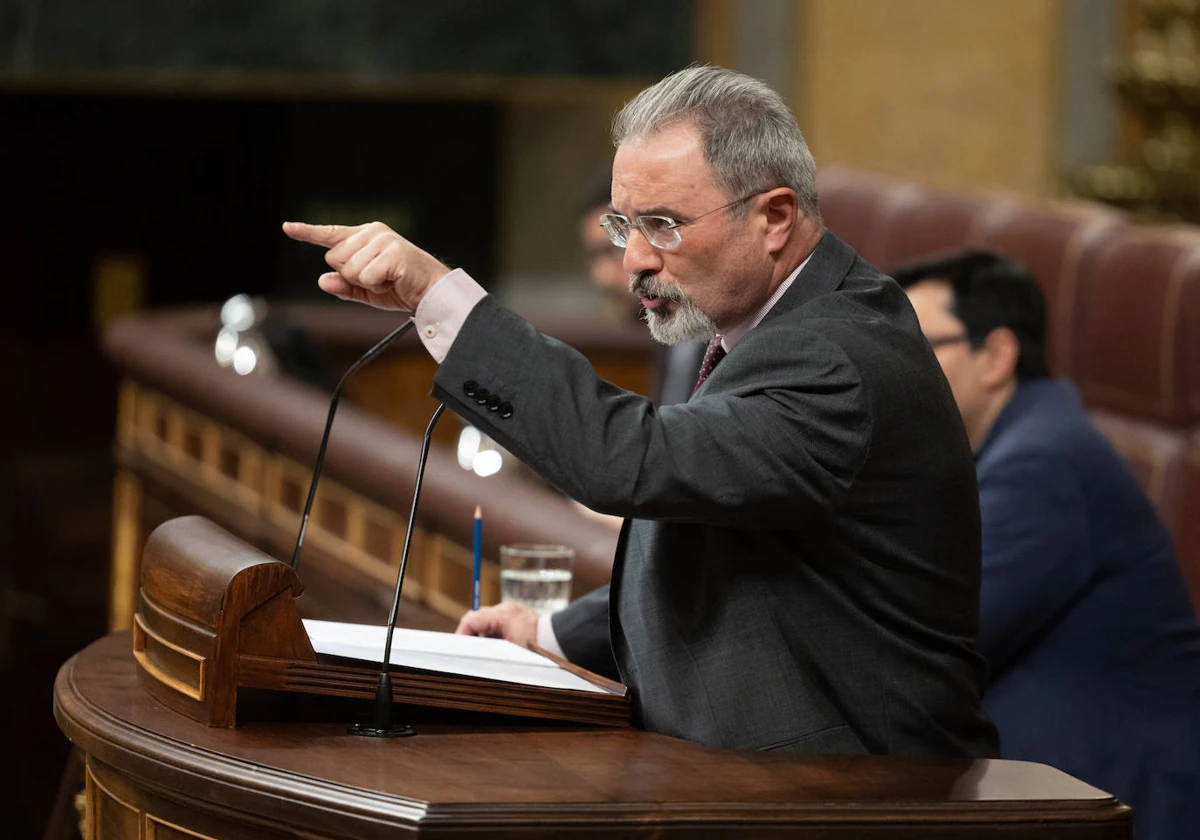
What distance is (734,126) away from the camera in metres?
1.64

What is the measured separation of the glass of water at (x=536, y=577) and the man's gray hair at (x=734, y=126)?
0.87 metres

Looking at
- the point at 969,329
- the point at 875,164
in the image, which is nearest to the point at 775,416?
the point at 969,329

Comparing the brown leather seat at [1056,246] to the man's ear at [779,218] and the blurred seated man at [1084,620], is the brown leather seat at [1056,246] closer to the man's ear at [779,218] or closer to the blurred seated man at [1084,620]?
the blurred seated man at [1084,620]

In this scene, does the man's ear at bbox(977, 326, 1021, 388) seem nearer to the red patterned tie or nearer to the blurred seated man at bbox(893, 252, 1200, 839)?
the blurred seated man at bbox(893, 252, 1200, 839)

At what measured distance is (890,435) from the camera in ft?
5.30

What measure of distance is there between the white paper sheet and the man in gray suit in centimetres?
10

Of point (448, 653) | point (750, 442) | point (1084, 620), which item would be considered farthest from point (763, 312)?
point (1084, 620)

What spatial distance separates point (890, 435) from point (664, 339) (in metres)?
0.24

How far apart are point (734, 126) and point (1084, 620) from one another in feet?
4.23

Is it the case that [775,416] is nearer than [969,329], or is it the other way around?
[775,416]

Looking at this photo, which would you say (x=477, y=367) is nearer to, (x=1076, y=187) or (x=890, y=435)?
(x=890, y=435)

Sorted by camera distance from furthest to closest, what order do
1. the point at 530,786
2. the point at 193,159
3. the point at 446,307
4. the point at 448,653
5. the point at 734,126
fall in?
the point at 193,159 < the point at 448,653 < the point at 734,126 < the point at 446,307 < the point at 530,786

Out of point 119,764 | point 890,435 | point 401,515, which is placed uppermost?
point 890,435

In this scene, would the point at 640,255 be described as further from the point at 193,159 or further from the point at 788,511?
the point at 193,159
